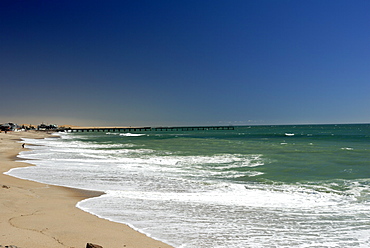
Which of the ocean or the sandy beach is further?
the ocean

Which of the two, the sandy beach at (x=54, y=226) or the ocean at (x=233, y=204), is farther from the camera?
the ocean at (x=233, y=204)

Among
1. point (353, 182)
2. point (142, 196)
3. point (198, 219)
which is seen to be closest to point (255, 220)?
point (198, 219)

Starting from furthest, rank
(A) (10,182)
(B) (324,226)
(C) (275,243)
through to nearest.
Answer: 1. (A) (10,182)
2. (B) (324,226)
3. (C) (275,243)

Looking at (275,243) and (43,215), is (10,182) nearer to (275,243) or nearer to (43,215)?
(43,215)

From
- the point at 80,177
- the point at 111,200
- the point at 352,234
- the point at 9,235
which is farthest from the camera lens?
the point at 80,177

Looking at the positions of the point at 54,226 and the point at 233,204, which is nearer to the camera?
the point at 54,226

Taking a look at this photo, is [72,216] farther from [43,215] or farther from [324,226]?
[324,226]

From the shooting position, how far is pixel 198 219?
23.0ft

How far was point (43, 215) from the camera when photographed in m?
6.77

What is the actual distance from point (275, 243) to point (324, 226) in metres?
1.67

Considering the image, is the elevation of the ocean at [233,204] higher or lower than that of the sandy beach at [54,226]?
lower

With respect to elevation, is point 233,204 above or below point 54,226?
below

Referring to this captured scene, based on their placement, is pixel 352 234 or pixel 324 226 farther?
pixel 324 226

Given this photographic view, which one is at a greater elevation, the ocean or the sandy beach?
the sandy beach
